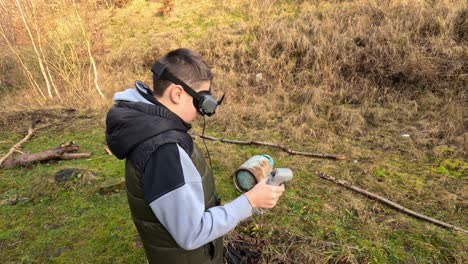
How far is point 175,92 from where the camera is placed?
59.1 inches

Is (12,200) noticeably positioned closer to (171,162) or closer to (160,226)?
(160,226)

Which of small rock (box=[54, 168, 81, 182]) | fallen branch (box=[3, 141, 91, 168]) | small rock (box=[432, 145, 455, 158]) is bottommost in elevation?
fallen branch (box=[3, 141, 91, 168])

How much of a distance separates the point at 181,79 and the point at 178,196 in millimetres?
580

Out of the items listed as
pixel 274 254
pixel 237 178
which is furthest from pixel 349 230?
pixel 237 178

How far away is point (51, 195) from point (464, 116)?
23.4 ft

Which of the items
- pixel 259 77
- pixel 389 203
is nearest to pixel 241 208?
pixel 389 203

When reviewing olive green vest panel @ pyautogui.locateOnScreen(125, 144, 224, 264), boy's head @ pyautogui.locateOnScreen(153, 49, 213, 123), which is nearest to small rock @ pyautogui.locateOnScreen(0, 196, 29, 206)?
olive green vest panel @ pyautogui.locateOnScreen(125, 144, 224, 264)

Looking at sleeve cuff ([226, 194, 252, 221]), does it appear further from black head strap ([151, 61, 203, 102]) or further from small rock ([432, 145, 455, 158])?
small rock ([432, 145, 455, 158])

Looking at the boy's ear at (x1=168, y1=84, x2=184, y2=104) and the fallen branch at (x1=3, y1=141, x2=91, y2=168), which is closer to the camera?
the boy's ear at (x1=168, y1=84, x2=184, y2=104)

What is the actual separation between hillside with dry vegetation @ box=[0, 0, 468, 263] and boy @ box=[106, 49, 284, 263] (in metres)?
1.77

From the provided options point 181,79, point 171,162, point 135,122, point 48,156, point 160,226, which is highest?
point 181,79

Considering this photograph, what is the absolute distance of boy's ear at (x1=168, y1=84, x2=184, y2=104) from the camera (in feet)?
4.92

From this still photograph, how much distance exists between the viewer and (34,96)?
10.5 metres

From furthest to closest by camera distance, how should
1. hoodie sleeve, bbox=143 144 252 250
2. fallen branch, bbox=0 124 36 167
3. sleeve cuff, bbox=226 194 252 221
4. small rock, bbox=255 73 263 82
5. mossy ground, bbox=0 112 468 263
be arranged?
1. small rock, bbox=255 73 263 82
2. fallen branch, bbox=0 124 36 167
3. mossy ground, bbox=0 112 468 263
4. sleeve cuff, bbox=226 194 252 221
5. hoodie sleeve, bbox=143 144 252 250
